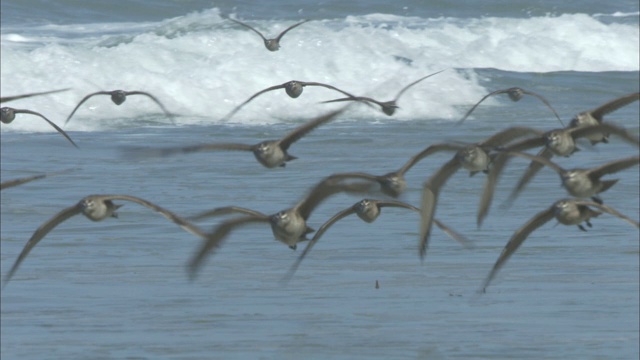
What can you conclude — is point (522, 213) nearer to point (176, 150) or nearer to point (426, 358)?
point (426, 358)

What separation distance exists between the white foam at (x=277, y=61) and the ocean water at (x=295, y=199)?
0.20 feet

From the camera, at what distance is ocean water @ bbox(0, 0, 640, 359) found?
402 inches

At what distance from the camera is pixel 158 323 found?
34.4 feet

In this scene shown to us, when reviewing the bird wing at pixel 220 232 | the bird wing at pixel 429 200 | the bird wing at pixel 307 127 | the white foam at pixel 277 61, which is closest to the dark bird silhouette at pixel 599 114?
the bird wing at pixel 429 200

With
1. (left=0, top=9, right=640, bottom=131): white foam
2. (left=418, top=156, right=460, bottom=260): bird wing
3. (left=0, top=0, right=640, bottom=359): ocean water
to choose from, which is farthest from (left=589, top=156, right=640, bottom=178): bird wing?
(left=0, top=9, right=640, bottom=131): white foam

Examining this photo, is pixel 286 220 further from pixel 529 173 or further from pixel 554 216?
pixel 554 216

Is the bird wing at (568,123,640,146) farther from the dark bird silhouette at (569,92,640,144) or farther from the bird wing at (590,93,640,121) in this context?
the bird wing at (590,93,640,121)

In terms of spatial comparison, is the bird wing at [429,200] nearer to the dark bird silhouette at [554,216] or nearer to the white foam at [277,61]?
the dark bird silhouette at [554,216]

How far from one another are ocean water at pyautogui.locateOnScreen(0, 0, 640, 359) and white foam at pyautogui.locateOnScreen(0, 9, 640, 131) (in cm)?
6

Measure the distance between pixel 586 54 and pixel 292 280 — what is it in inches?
811

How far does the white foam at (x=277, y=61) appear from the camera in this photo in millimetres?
23141

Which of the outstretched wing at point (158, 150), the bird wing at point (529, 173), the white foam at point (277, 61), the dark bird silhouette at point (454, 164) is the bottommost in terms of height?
the white foam at point (277, 61)

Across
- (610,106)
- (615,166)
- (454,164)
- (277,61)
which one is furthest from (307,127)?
(277,61)

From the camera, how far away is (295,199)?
15.0 metres
